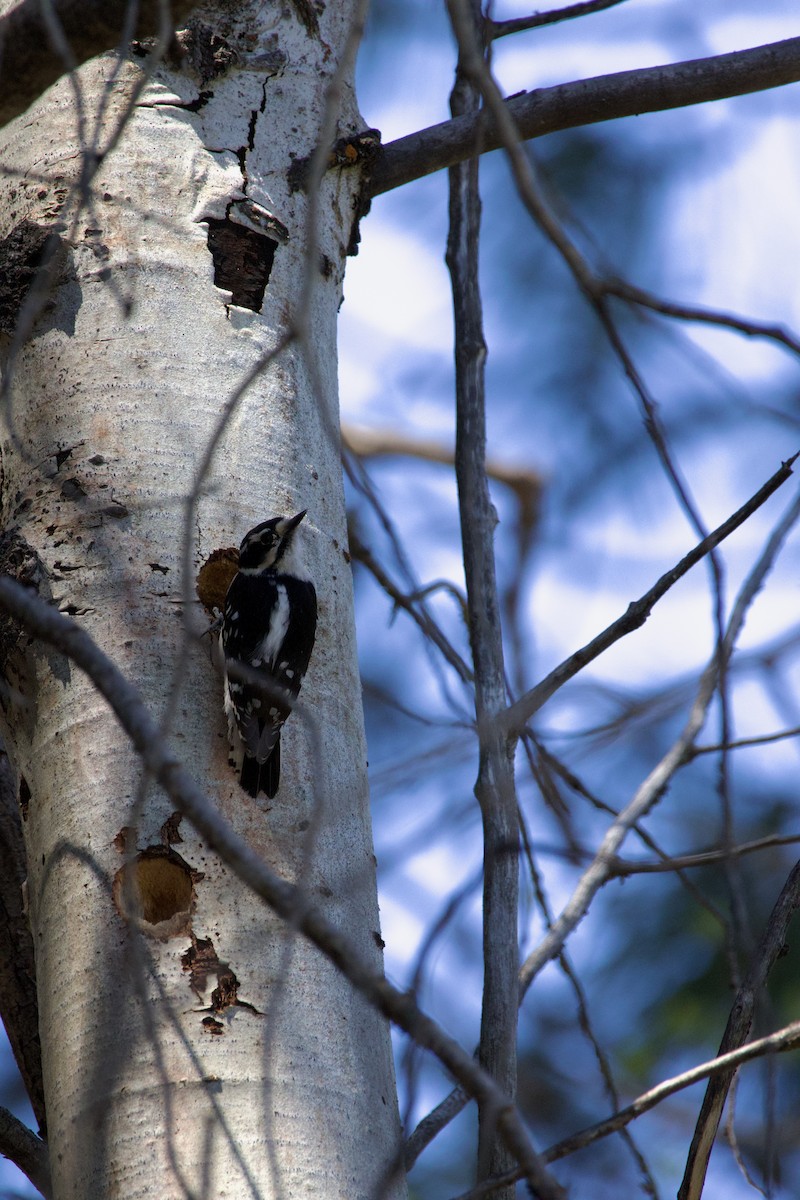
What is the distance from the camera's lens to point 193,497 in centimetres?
144

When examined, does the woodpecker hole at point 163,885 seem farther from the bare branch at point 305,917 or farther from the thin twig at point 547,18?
the thin twig at point 547,18

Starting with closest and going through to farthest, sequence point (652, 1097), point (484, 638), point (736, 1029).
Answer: point (652, 1097) < point (736, 1029) < point (484, 638)

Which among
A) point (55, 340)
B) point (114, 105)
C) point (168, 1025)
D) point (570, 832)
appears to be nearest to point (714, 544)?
point (570, 832)

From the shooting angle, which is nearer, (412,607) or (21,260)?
(21,260)

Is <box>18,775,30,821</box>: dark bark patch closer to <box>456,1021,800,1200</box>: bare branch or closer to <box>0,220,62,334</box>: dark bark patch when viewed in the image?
<box>0,220,62,334</box>: dark bark patch

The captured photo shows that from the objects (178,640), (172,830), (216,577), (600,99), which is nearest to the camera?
(172,830)

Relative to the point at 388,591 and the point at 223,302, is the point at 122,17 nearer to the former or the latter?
the point at 223,302

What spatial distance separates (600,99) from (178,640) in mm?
1578

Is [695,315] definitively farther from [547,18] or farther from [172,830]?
[547,18]

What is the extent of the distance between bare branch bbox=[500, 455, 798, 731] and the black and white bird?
0.36 m

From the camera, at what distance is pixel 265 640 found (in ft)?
9.84

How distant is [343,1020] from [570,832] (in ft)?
1.48

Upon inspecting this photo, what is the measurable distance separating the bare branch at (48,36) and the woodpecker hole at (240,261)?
96 cm

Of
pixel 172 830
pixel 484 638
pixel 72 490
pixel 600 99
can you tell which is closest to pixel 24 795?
pixel 172 830
